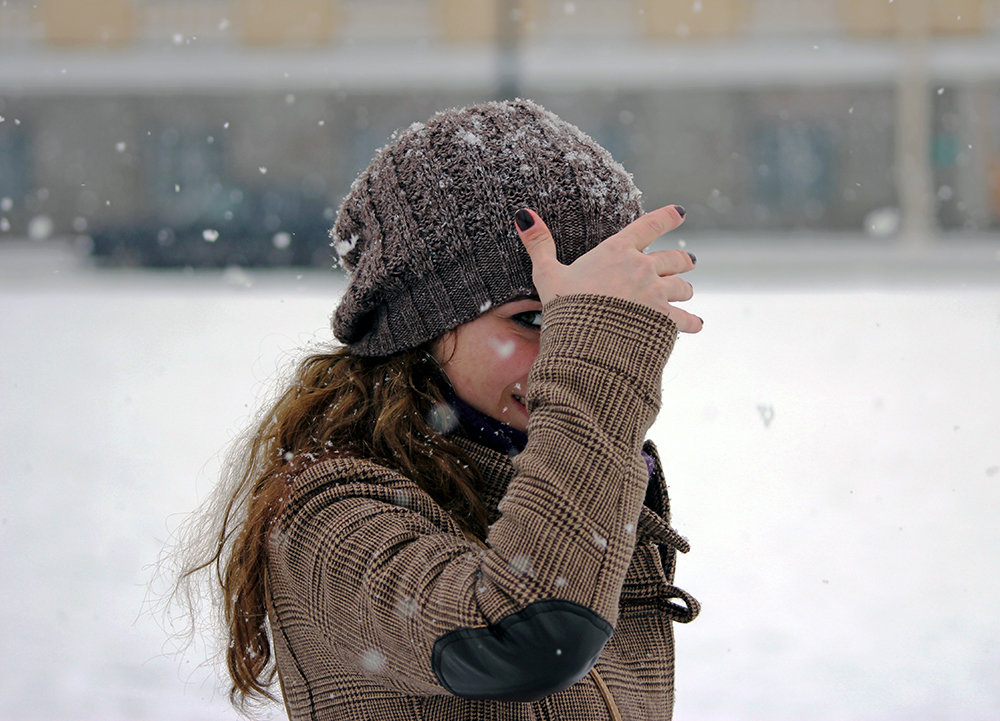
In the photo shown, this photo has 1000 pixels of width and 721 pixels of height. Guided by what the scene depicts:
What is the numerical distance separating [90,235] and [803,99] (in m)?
7.72

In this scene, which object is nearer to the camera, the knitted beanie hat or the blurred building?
the knitted beanie hat

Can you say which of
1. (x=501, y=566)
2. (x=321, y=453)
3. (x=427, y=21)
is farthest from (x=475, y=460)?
(x=427, y=21)

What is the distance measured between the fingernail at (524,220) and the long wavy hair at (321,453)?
231 mm

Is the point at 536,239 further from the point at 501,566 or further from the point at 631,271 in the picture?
the point at 501,566

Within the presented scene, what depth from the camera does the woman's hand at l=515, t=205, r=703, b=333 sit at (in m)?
1.05

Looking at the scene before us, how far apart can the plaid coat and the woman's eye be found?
175 millimetres

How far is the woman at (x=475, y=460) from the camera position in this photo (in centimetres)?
94

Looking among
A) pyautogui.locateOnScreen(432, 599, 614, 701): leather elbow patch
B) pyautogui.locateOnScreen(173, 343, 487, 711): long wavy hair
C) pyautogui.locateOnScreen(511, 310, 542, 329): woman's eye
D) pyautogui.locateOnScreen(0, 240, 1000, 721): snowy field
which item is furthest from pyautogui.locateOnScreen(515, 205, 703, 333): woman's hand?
pyautogui.locateOnScreen(0, 240, 1000, 721): snowy field

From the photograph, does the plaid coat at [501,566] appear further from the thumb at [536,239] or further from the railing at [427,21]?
the railing at [427,21]

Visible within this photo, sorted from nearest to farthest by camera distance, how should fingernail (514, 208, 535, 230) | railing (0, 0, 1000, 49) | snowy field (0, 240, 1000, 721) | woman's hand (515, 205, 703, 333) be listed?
woman's hand (515, 205, 703, 333)
fingernail (514, 208, 535, 230)
snowy field (0, 240, 1000, 721)
railing (0, 0, 1000, 49)

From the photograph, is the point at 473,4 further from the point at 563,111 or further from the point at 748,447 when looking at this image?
the point at 748,447

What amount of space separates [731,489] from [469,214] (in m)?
2.55

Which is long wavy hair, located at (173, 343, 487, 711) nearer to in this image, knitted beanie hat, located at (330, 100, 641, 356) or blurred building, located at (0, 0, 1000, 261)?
knitted beanie hat, located at (330, 100, 641, 356)

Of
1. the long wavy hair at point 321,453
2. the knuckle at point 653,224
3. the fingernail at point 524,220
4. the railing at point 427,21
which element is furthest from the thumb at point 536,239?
the railing at point 427,21
